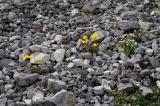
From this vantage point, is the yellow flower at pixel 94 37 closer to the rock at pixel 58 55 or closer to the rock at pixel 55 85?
the rock at pixel 58 55

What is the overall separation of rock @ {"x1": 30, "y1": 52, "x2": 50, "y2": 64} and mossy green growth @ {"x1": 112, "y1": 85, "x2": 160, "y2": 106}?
2.28 metres

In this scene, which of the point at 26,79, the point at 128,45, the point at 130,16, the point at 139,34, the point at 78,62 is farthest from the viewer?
the point at 130,16

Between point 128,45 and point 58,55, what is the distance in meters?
1.76

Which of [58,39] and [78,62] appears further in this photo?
[58,39]

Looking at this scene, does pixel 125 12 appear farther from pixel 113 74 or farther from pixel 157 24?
pixel 113 74

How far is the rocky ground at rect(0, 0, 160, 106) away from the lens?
8.53 meters

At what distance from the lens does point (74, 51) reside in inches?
401

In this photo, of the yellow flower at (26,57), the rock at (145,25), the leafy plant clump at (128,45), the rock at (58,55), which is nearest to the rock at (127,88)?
the leafy plant clump at (128,45)

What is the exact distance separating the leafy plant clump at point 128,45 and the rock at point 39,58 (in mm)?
1852

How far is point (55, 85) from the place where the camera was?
8625 mm

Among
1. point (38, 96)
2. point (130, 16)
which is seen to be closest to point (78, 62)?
point (38, 96)

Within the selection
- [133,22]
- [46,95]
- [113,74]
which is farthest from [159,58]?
[46,95]

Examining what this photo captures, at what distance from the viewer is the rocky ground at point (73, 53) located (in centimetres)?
853

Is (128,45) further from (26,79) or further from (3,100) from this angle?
(3,100)
